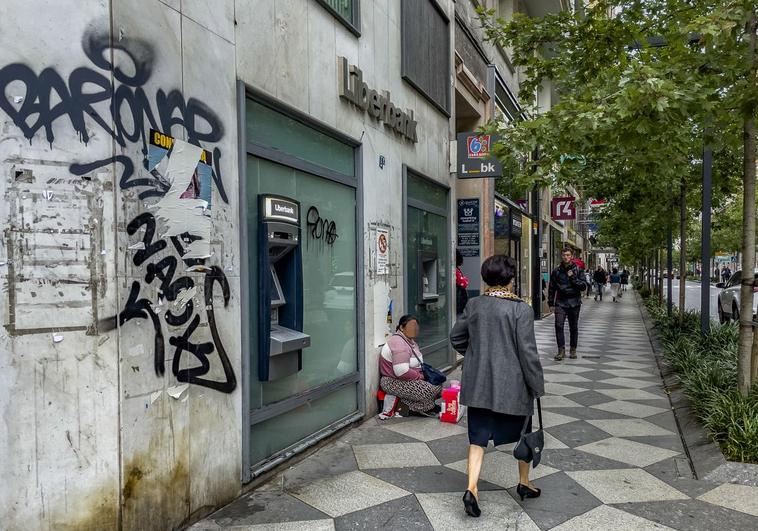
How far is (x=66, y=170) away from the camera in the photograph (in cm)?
310

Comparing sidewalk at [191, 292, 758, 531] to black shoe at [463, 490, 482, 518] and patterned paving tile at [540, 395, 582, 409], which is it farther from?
patterned paving tile at [540, 395, 582, 409]

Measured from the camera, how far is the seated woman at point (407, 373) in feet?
20.9

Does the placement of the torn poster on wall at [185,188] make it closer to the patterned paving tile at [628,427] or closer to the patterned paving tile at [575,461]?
the patterned paving tile at [575,461]

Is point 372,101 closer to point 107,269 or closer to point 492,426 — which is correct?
point 492,426

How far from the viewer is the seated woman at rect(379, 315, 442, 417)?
6.38m

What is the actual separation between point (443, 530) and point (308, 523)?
2.75 feet

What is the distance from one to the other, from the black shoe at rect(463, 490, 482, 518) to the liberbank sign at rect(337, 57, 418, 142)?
3.80 m

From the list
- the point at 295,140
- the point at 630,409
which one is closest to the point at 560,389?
the point at 630,409

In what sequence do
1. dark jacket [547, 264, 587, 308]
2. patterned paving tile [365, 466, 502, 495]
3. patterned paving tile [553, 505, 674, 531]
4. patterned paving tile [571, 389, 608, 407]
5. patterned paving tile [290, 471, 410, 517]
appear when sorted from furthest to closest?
dark jacket [547, 264, 587, 308]
patterned paving tile [571, 389, 608, 407]
patterned paving tile [365, 466, 502, 495]
patterned paving tile [290, 471, 410, 517]
patterned paving tile [553, 505, 674, 531]

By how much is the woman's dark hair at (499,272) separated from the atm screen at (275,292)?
1729 mm

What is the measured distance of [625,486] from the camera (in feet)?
14.8

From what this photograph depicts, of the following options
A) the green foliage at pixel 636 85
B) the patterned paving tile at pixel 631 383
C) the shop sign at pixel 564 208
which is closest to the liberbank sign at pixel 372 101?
the green foliage at pixel 636 85

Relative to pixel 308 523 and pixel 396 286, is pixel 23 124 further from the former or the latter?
pixel 396 286

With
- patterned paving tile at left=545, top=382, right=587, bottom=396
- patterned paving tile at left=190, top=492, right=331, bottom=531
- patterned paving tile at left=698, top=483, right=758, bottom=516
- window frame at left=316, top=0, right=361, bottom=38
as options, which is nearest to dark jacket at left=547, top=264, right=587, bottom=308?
patterned paving tile at left=545, top=382, right=587, bottom=396
